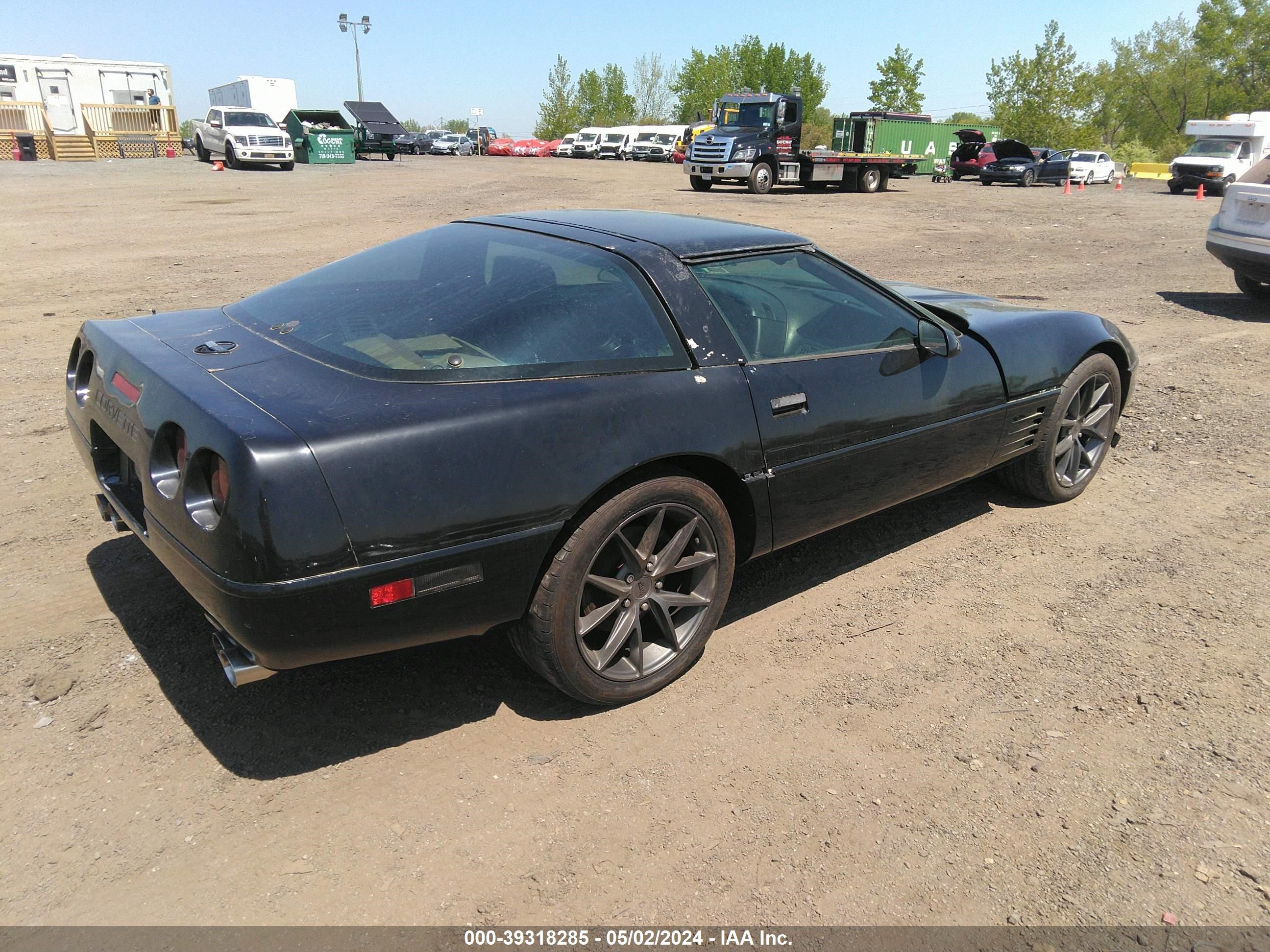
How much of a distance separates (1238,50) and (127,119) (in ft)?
226

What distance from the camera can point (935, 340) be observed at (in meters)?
3.64

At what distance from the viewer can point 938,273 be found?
39.7ft

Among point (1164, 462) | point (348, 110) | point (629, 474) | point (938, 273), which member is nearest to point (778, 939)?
point (629, 474)

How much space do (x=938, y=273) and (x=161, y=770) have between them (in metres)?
11.5

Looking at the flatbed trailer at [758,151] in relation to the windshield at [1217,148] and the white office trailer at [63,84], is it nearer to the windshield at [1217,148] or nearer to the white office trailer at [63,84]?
the windshield at [1217,148]

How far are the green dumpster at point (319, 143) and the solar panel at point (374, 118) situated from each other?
409 centimetres

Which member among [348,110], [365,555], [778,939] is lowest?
[778,939]

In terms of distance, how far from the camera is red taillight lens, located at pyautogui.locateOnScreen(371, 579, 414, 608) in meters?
2.33

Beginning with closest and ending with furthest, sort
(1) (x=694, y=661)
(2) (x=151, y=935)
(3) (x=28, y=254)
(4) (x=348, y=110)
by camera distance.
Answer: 1. (2) (x=151, y=935)
2. (1) (x=694, y=661)
3. (3) (x=28, y=254)
4. (4) (x=348, y=110)

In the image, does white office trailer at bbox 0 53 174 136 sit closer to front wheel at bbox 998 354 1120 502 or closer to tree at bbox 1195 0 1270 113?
front wheel at bbox 998 354 1120 502

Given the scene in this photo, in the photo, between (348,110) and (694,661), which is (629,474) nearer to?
(694,661)

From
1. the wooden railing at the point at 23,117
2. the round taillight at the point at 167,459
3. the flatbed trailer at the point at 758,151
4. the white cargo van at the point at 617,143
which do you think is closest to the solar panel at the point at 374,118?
the wooden railing at the point at 23,117

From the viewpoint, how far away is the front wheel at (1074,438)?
4.32 meters

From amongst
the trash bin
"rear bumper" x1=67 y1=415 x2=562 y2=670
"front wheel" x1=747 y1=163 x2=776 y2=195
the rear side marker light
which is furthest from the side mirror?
the trash bin
